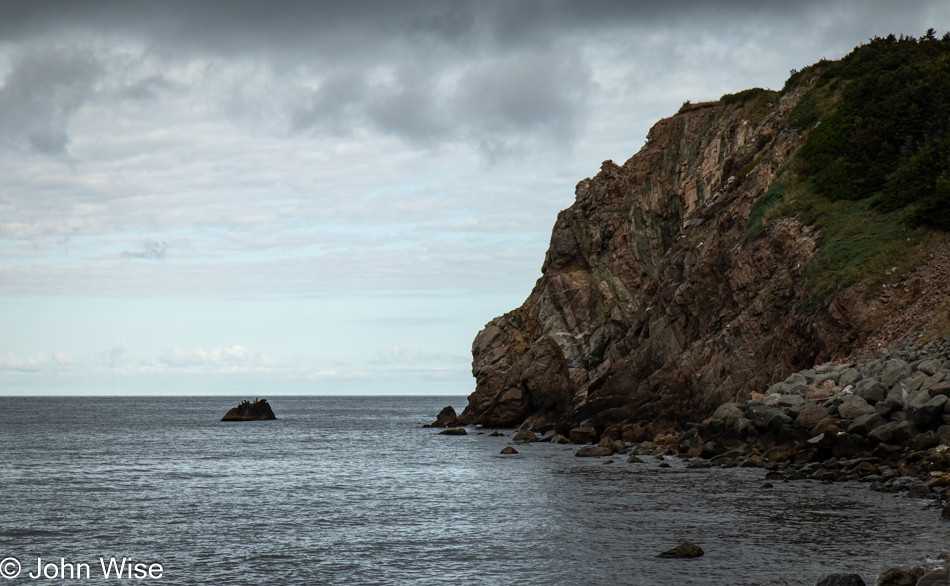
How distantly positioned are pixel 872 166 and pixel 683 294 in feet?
46.1

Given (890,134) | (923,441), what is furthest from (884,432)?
(890,134)

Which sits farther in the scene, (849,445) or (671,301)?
(671,301)

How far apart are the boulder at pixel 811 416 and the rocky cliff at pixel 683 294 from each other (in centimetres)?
697


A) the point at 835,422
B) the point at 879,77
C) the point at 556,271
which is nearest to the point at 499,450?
the point at 835,422

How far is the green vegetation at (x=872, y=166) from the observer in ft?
135

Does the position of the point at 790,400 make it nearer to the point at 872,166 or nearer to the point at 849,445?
the point at 849,445

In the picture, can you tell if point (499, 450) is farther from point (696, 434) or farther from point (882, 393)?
point (882, 393)

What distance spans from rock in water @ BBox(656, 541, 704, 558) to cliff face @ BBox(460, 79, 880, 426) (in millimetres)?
25077

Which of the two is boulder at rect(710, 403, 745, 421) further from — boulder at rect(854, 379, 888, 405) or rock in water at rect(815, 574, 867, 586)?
rock in water at rect(815, 574, 867, 586)

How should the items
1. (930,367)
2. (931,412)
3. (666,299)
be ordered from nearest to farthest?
(931,412) < (930,367) < (666,299)

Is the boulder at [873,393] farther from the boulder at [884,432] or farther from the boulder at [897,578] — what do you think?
the boulder at [897,578]

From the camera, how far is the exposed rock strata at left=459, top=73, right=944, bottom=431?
45.4 m

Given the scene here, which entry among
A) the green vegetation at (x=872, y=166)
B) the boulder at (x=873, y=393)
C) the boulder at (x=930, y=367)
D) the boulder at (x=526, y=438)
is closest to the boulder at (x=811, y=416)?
the boulder at (x=873, y=393)

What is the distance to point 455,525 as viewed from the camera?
81.3ft
